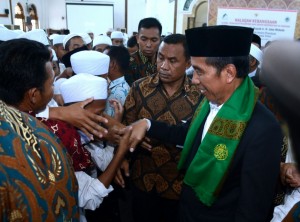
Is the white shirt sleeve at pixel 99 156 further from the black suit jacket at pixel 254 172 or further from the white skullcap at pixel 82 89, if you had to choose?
the black suit jacket at pixel 254 172

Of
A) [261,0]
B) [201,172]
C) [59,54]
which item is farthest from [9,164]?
[59,54]

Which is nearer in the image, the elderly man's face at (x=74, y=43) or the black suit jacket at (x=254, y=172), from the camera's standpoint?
the black suit jacket at (x=254, y=172)

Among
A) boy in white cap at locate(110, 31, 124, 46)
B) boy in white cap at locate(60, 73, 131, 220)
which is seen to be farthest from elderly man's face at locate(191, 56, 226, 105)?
boy in white cap at locate(110, 31, 124, 46)

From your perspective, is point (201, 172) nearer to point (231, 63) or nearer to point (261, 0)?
point (231, 63)

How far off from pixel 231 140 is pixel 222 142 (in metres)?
0.05

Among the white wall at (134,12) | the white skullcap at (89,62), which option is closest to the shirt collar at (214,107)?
the white skullcap at (89,62)

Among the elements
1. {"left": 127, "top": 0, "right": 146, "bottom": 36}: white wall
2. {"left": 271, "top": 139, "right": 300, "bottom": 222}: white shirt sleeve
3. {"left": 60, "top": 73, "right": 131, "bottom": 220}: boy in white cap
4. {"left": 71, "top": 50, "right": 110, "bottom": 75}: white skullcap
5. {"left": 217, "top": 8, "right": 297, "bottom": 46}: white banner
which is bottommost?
{"left": 271, "top": 139, "right": 300, "bottom": 222}: white shirt sleeve

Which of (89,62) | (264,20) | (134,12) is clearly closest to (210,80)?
(89,62)

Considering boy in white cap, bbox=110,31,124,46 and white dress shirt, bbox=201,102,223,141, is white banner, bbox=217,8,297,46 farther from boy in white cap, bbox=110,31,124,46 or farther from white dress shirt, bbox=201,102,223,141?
boy in white cap, bbox=110,31,124,46

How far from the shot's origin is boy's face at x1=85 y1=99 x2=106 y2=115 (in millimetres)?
1834

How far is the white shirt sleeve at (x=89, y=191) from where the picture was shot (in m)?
1.55

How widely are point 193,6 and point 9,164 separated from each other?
1185 centimetres

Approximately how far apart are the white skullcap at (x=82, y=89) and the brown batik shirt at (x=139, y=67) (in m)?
2.03

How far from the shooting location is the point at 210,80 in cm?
155
